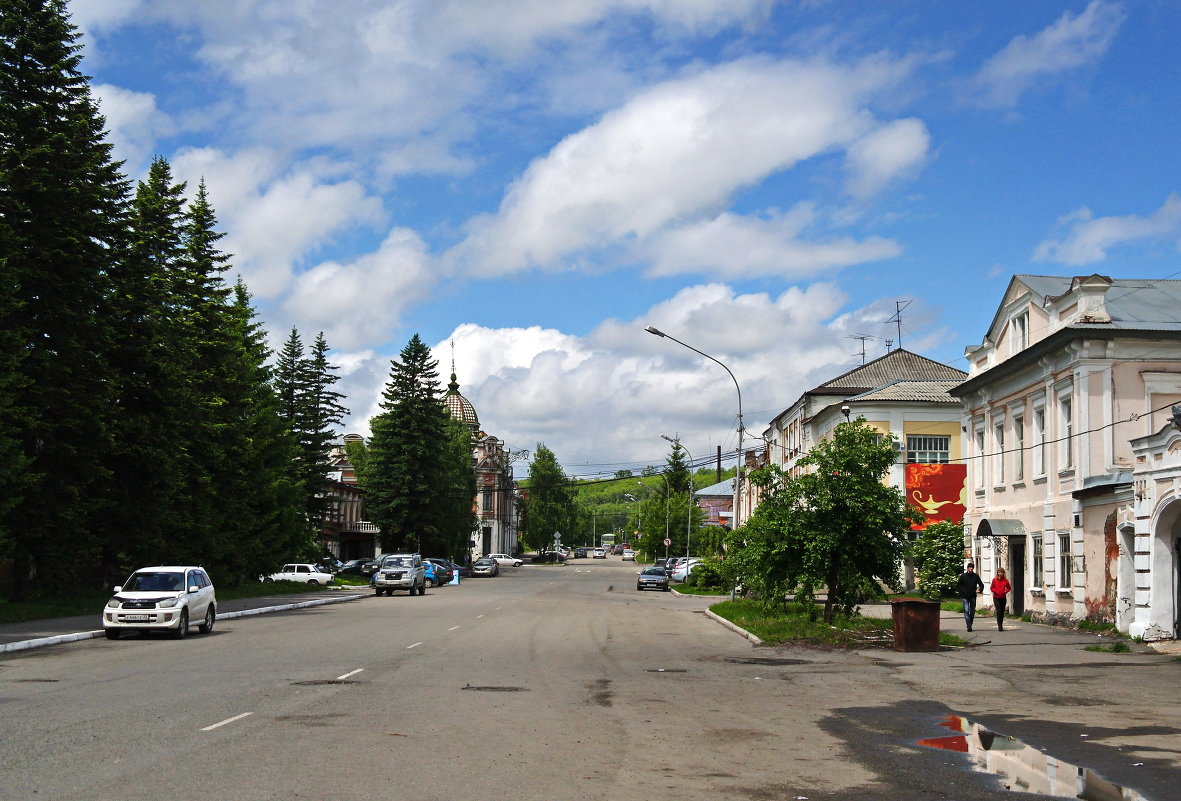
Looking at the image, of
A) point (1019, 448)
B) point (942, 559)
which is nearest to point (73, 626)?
point (1019, 448)

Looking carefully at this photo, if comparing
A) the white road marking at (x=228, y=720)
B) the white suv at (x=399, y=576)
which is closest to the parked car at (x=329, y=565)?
the white suv at (x=399, y=576)

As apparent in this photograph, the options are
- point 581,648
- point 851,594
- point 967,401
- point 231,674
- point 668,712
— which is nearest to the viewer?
point 668,712

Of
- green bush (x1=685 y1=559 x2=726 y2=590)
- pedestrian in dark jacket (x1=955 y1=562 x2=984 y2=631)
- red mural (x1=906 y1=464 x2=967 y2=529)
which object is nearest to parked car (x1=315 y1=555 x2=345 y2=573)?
green bush (x1=685 y1=559 x2=726 y2=590)

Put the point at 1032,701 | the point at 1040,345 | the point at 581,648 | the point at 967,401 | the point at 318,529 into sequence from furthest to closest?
the point at 318,529, the point at 967,401, the point at 1040,345, the point at 581,648, the point at 1032,701

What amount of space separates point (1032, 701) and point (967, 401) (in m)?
25.4

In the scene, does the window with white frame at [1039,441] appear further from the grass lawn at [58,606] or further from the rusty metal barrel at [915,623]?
the grass lawn at [58,606]

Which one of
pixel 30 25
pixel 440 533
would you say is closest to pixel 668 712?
pixel 30 25

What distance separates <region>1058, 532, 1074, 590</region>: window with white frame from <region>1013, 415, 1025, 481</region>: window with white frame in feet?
12.4

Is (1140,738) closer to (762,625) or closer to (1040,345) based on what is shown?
(762,625)

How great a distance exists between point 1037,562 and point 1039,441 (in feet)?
11.7

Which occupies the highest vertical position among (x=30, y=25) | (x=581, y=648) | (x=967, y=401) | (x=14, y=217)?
(x=30, y=25)

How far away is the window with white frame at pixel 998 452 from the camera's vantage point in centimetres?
3644

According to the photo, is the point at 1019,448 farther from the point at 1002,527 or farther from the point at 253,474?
the point at 253,474

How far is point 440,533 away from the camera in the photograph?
79.6m
